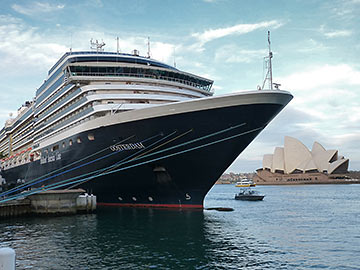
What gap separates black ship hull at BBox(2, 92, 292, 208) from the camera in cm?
1861

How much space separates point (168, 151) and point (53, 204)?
10.5 meters

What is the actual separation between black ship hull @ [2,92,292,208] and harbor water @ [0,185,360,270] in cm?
154

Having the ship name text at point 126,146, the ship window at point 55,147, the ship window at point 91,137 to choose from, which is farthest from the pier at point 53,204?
the ship name text at point 126,146

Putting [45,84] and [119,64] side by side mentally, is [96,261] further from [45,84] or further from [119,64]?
[45,84]

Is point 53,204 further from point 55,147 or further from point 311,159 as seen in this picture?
point 311,159

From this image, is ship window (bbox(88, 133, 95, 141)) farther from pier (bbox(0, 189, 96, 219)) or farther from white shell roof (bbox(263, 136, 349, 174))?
white shell roof (bbox(263, 136, 349, 174))

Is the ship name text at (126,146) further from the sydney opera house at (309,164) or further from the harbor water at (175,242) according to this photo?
the sydney opera house at (309,164)

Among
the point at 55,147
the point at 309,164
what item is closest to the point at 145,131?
the point at 55,147

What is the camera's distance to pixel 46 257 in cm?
1247

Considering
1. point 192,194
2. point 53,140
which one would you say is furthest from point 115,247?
point 53,140

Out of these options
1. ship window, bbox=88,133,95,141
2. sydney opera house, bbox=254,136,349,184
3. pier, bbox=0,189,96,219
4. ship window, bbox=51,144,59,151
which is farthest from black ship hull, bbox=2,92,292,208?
sydney opera house, bbox=254,136,349,184

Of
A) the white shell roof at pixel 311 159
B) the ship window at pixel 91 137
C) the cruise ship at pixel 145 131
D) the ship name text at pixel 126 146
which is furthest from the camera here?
the white shell roof at pixel 311 159

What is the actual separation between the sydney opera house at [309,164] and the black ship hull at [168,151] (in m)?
104

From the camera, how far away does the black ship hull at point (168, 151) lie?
1861 cm
